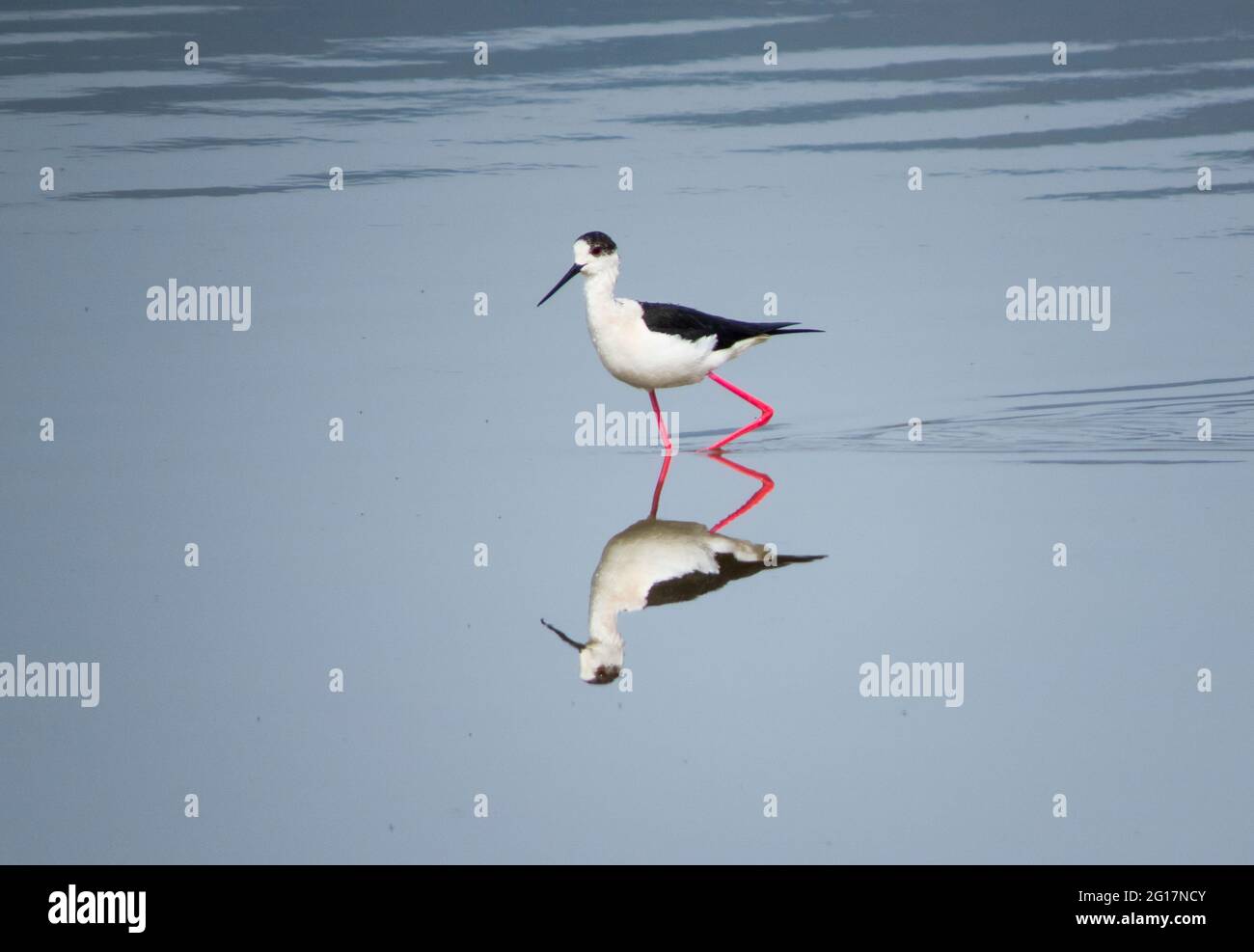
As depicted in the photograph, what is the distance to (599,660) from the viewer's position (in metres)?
7.56

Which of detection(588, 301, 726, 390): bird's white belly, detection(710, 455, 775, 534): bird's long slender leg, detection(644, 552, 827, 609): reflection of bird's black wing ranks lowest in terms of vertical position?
detection(644, 552, 827, 609): reflection of bird's black wing

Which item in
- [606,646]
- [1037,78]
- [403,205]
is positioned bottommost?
[606,646]

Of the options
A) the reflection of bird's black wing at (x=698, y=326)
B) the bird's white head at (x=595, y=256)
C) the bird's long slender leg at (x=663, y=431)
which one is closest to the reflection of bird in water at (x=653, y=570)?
the bird's long slender leg at (x=663, y=431)

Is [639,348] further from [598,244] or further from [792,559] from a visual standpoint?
[792,559]

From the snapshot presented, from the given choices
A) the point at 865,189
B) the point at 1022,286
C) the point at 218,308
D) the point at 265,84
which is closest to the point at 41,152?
the point at 265,84

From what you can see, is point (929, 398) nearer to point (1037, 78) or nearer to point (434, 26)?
point (1037, 78)

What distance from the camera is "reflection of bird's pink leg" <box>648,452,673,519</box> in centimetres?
902

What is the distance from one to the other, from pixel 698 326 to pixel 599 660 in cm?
282

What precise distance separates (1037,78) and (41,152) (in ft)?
25.3

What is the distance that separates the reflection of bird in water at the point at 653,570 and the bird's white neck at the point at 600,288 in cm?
137

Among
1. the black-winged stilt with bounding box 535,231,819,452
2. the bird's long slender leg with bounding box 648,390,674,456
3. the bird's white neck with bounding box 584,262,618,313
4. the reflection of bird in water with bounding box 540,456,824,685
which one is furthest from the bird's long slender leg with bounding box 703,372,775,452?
the reflection of bird in water with bounding box 540,456,824,685

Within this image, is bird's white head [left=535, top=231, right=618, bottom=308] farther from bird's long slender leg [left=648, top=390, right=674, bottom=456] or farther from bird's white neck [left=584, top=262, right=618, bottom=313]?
bird's long slender leg [left=648, top=390, right=674, bottom=456]

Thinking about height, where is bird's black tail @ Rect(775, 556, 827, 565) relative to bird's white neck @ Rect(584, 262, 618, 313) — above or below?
below

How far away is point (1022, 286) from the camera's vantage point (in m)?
12.1
